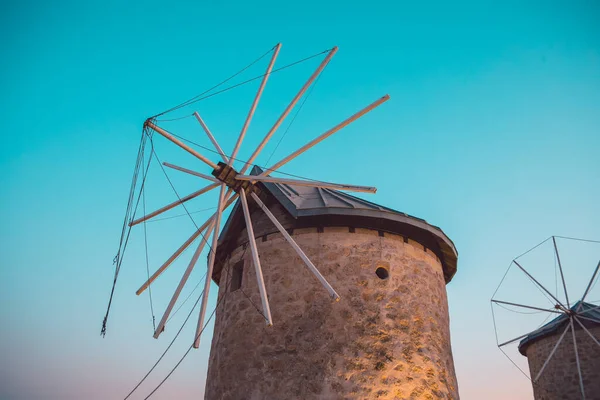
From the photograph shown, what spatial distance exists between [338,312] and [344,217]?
201cm

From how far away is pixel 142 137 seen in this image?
8820mm

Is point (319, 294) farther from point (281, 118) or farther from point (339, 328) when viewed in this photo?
A: point (281, 118)

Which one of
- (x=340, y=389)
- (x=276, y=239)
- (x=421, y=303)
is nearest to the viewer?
(x=340, y=389)

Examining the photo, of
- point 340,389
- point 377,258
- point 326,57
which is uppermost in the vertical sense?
point 326,57

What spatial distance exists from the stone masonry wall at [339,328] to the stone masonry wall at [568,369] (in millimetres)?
9031

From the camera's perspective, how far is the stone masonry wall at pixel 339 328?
26.1 feet

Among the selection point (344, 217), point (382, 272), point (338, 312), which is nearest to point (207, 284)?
point (338, 312)

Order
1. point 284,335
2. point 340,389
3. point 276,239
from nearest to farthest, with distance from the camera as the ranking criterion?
point 340,389 < point 284,335 < point 276,239

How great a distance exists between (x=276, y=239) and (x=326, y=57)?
405cm

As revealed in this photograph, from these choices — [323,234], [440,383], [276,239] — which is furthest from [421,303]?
[276,239]

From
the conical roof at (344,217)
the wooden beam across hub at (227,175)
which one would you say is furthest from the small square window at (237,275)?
the wooden beam across hub at (227,175)

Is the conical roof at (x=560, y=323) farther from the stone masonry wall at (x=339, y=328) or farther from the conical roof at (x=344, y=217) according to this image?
the stone masonry wall at (x=339, y=328)

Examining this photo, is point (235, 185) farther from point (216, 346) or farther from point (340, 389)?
point (340, 389)

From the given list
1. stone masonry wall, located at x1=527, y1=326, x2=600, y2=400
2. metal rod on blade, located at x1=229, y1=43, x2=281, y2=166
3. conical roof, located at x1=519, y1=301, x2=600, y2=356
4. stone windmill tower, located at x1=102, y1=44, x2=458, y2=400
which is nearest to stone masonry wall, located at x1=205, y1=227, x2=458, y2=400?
stone windmill tower, located at x1=102, y1=44, x2=458, y2=400
